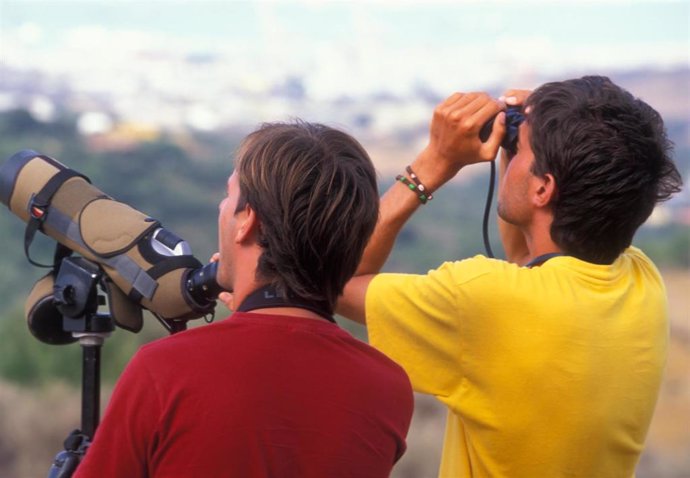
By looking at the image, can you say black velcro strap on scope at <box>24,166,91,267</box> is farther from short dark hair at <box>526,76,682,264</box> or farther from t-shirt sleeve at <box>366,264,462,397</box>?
short dark hair at <box>526,76,682,264</box>

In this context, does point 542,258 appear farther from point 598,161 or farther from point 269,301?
point 269,301

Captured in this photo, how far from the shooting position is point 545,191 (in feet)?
6.71

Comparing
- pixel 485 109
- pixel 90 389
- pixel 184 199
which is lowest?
pixel 184 199

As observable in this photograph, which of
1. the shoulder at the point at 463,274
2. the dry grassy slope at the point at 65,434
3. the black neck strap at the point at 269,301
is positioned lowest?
the dry grassy slope at the point at 65,434

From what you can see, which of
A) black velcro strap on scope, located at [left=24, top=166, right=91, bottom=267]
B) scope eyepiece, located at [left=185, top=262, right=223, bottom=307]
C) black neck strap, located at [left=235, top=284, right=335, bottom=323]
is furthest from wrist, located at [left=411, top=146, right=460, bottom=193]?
black velcro strap on scope, located at [left=24, top=166, right=91, bottom=267]

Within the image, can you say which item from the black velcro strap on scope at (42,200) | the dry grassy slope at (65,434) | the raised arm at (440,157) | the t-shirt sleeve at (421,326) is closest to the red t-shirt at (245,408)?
the t-shirt sleeve at (421,326)

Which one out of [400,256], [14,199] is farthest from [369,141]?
[14,199]

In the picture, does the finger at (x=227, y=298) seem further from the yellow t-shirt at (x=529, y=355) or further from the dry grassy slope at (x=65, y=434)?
the dry grassy slope at (x=65, y=434)

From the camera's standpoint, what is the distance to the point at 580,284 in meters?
1.99

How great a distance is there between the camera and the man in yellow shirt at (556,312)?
1.94 metres

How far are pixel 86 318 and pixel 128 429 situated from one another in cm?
84

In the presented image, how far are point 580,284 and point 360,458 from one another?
1.90ft

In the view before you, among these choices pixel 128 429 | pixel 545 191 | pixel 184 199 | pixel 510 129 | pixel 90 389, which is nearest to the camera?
pixel 128 429

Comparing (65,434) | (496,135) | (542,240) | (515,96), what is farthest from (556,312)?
(65,434)
